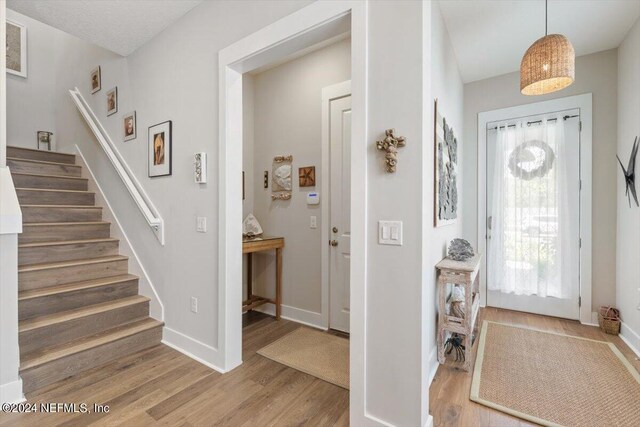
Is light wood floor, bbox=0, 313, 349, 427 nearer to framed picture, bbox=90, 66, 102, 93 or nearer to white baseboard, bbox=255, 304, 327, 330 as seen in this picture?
white baseboard, bbox=255, 304, 327, 330

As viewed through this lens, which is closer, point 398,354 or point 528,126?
point 398,354

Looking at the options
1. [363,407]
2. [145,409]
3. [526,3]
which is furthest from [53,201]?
[526,3]

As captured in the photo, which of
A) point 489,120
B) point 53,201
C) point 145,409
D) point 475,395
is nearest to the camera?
point 145,409

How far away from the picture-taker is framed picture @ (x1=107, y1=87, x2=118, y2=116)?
308 centimetres

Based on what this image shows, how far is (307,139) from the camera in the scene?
299 cm

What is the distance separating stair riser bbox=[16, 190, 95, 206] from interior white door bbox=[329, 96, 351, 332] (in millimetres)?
2948

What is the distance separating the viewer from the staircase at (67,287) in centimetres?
199

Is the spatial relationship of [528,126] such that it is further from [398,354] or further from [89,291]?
[89,291]

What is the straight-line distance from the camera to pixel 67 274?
2457mm

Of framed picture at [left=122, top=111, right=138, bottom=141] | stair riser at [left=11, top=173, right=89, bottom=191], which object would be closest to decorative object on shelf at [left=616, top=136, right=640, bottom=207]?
framed picture at [left=122, top=111, right=138, bottom=141]

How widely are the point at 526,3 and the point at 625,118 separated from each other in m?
1.50

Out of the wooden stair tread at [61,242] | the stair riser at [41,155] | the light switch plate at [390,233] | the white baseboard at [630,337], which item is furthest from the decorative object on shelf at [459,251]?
the stair riser at [41,155]

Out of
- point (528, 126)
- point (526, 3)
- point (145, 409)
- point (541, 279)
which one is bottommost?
point (145, 409)

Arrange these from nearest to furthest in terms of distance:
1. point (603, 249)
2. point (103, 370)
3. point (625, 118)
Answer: point (103, 370) → point (625, 118) → point (603, 249)
